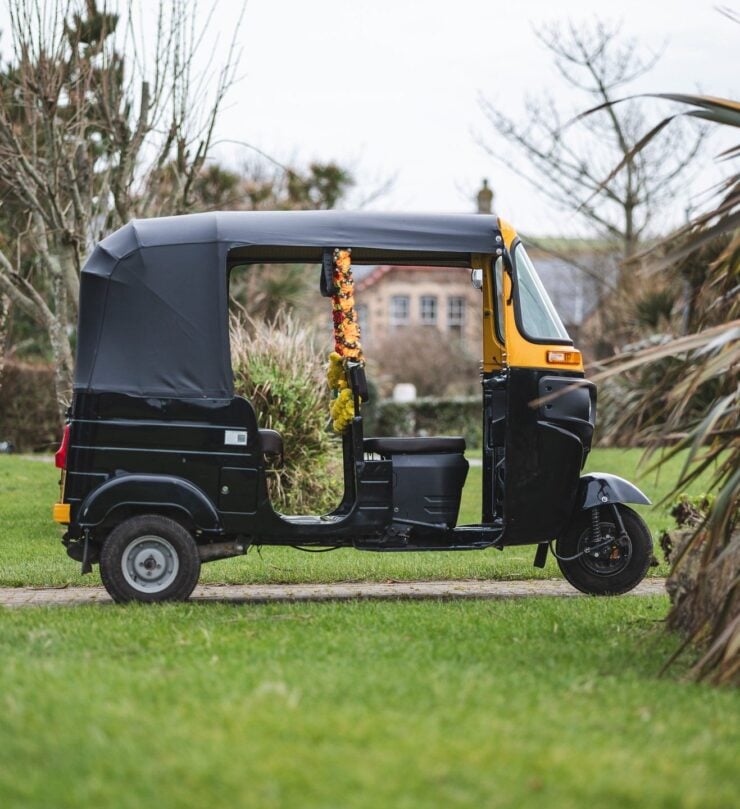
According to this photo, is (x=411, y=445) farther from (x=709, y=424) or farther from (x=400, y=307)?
(x=400, y=307)

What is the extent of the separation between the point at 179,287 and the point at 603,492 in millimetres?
2992

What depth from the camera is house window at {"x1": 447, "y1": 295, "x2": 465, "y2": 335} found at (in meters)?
57.2

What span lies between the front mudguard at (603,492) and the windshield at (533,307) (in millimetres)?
942

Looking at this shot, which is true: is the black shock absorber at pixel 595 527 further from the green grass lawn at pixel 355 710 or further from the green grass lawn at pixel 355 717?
the green grass lawn at pixel 355 717

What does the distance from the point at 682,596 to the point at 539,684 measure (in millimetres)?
1274

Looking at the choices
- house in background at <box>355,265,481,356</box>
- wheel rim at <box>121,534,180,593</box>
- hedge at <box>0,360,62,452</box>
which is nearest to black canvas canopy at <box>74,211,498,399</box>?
wheel rim at <box>121,534,180,593</box>

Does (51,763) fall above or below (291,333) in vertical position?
below

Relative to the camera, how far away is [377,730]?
4.68 meters

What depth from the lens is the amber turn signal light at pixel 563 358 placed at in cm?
858

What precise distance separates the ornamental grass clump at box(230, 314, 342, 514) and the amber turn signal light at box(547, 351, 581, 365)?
535 centimetres

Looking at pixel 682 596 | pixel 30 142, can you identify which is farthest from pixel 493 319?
pixel 30 142

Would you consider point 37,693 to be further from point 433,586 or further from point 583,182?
point 583,182

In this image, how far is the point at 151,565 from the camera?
26.8ft

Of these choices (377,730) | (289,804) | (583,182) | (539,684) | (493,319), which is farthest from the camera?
(583,182)
